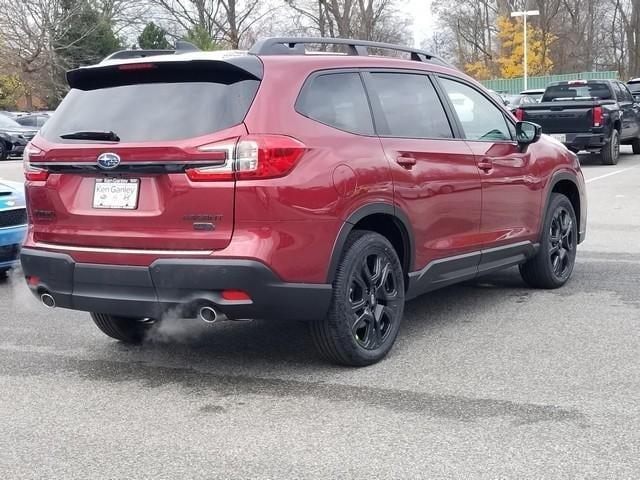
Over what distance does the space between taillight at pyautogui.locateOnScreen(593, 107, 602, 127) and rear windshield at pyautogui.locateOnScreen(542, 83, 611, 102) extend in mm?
1096

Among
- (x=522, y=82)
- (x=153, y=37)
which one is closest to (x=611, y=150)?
(x=153, y=37)

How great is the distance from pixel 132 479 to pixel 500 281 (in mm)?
4602

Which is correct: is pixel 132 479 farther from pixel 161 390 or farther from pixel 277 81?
pixel 277 81

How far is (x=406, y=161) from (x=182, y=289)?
5.20 ft

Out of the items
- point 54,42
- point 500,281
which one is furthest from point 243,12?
point 500,281

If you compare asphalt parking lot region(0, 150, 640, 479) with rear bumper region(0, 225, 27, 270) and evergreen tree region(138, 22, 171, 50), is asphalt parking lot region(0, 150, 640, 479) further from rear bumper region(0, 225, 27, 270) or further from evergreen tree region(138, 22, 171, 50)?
evergreen tree region(138, 22, 171, 50)

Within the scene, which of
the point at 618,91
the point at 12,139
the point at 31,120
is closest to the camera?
the point at 618,91

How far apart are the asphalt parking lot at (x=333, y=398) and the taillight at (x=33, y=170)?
3.59ft

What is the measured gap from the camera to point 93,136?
4695 millimetres

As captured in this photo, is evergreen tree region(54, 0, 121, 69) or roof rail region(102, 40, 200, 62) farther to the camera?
evergreen tree region(54, 0, 121, 69)

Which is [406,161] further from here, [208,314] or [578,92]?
[578,92]

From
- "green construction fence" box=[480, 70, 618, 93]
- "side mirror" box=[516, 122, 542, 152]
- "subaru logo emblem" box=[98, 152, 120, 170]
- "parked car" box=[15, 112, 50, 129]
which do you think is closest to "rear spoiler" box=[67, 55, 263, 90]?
"subaru logo emblem" box=[98, 152, 120, 170]

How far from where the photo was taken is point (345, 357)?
4812 mm

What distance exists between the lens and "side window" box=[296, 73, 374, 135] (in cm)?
471
